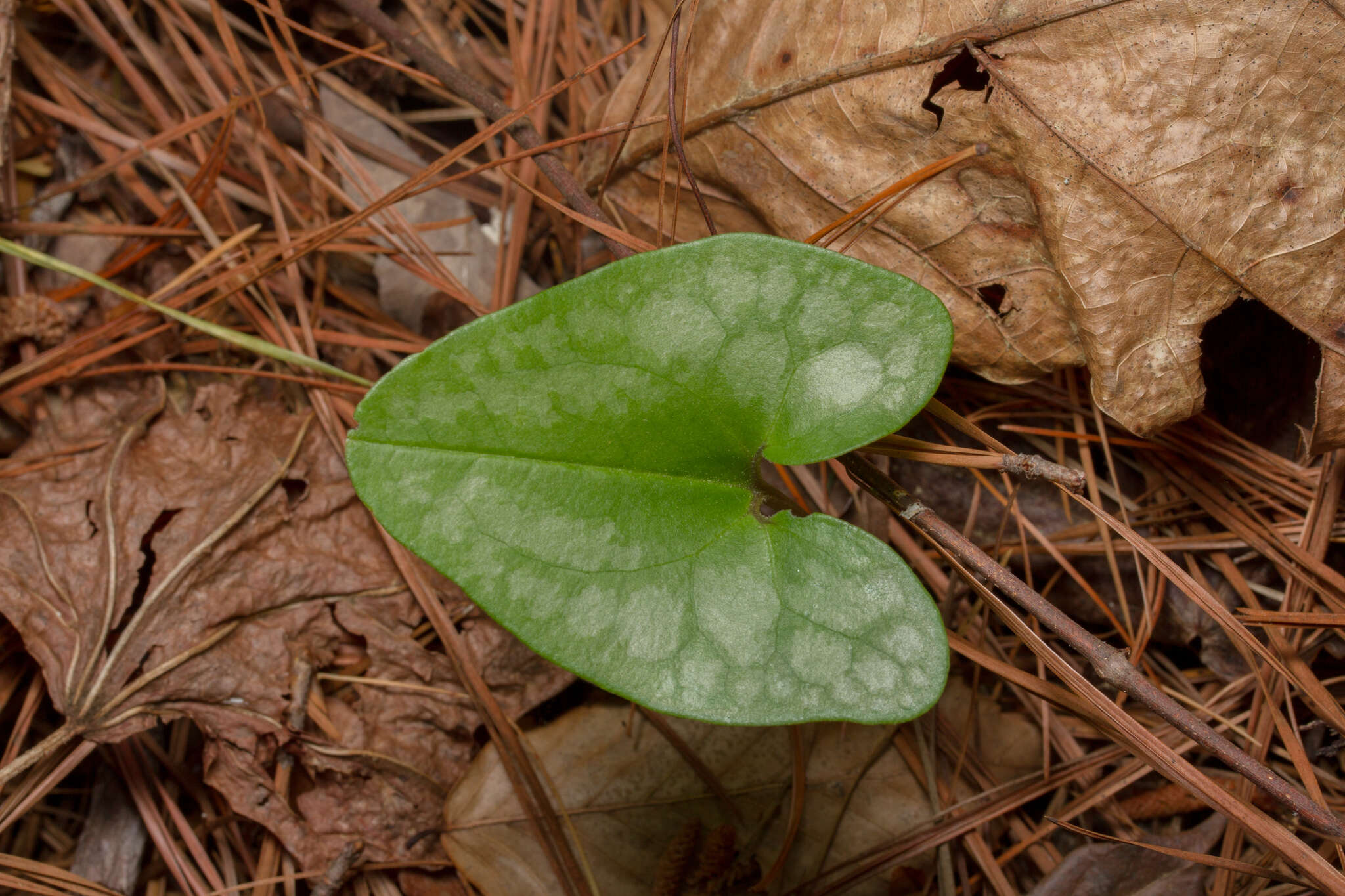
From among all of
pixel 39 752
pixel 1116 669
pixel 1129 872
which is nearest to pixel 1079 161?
pixel 1116 669

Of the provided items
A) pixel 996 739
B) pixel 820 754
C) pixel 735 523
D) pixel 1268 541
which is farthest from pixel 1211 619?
pixel 735 523

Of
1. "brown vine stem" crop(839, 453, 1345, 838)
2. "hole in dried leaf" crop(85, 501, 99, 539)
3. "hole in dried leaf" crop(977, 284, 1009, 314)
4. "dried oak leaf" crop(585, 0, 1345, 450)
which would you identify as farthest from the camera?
"hole in dried leaf" crop(85, 501, 99, 539)

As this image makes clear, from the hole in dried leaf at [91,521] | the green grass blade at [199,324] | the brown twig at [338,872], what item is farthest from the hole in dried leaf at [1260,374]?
the hole in dried leaf at [91,521]

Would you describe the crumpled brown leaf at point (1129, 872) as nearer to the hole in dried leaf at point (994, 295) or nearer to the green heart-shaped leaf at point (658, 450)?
the green heart-shaped leaf at point (658, 450)

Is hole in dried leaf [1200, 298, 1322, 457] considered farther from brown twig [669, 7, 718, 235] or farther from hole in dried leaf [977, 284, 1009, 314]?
brown twig [669, 7, 718, 235]

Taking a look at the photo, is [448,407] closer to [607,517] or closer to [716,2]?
[607,517]

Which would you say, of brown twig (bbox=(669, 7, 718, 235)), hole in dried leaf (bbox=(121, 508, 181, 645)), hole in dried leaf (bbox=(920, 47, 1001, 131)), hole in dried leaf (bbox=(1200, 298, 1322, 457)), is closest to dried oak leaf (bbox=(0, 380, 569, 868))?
hole in dried leaf (bbox=(121, 508, 181, 645))

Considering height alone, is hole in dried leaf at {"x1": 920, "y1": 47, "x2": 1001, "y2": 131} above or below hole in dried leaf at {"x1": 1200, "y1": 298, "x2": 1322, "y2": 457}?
above
